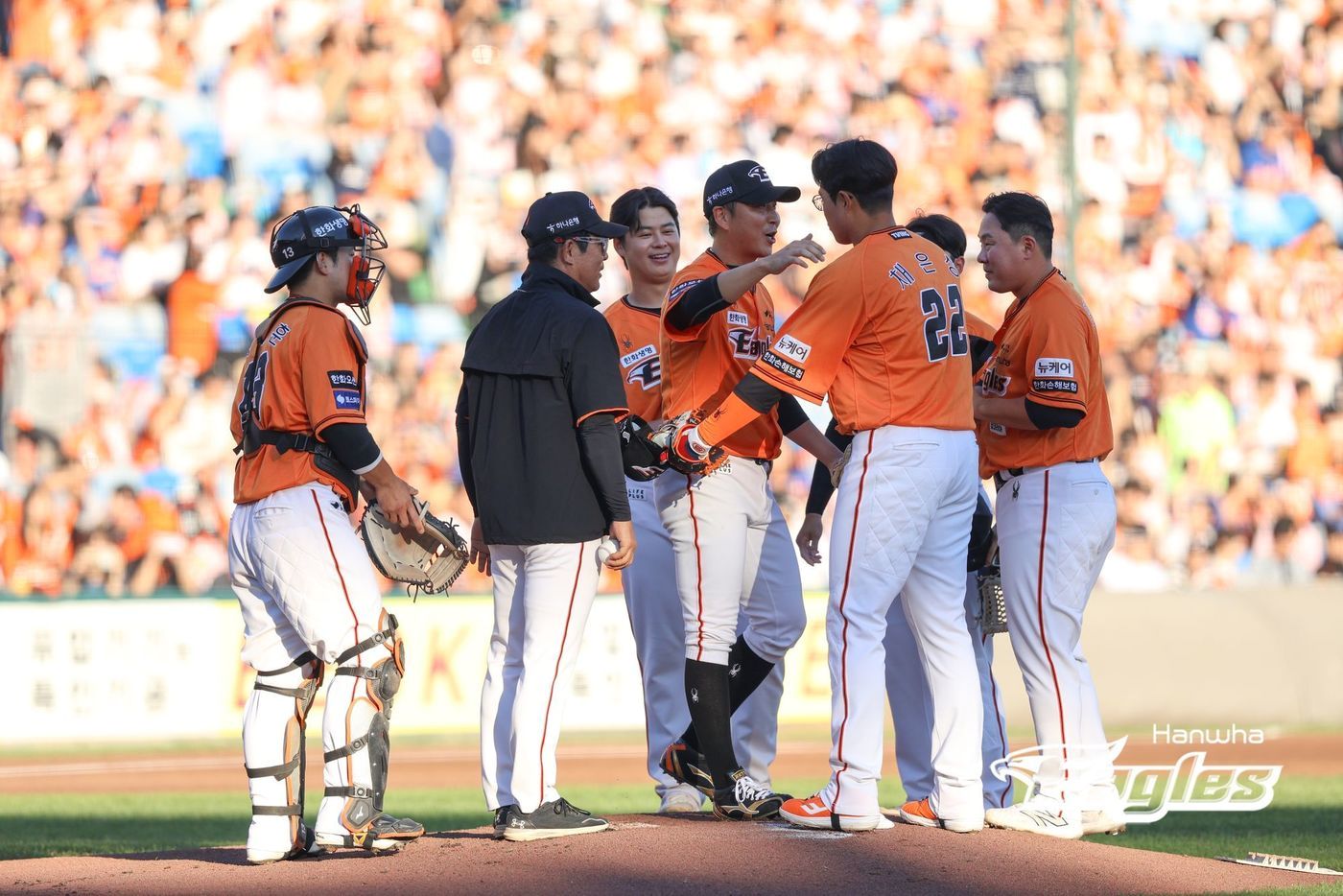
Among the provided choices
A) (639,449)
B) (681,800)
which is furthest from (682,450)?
(681,800)

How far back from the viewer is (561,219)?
5910mm

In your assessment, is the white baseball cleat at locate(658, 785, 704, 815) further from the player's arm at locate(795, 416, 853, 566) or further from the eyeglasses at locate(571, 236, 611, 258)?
the eyeglasses at locate(571, 236, 611, 258)

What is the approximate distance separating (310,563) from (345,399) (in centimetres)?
57

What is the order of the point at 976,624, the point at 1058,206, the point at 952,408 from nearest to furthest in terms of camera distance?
the point at 952,408 < the point at 976,624 < the point at 1058,206

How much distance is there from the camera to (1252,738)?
1251cm

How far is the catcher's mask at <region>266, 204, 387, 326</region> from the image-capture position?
5.72m

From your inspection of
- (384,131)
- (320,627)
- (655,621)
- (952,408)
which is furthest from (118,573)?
(952,408)

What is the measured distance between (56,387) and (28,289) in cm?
113

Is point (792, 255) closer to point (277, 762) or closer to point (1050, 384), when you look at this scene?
point (1050, 384)

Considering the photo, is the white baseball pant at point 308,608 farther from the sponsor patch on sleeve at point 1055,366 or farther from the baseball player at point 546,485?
the sponsor patch on sleeve at point 1055,366

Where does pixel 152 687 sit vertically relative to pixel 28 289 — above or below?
below

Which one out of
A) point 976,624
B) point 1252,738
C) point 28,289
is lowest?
point 1252,738

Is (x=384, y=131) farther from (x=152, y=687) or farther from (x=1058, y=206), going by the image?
(x=1058, y=206)

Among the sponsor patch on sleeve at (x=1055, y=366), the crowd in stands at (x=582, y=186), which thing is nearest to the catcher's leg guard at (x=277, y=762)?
the sponsor patch on sleeve at (x=1055, y=366)
